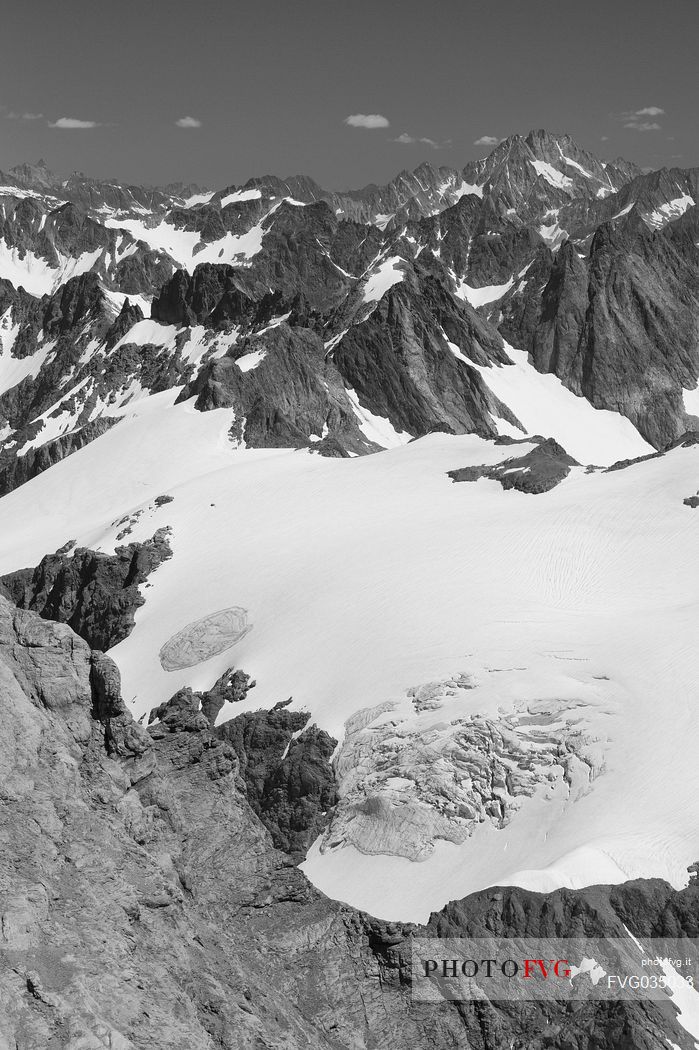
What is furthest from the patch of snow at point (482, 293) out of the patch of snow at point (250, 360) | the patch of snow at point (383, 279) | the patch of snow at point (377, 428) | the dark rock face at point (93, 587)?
the dark rock face at point (93, 587)

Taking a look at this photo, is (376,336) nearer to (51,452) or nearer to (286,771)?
(51,452)

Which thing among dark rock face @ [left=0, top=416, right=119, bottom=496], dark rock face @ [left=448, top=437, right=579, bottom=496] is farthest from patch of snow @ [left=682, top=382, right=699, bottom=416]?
dark rock face @ [left=448, top=437, right=579, bottom=496]

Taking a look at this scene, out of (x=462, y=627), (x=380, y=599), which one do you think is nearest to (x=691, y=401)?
(x=380, y=599)

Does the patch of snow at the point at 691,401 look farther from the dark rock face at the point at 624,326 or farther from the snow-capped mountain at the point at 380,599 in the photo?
the snow-capped mountain at the point at 380,599

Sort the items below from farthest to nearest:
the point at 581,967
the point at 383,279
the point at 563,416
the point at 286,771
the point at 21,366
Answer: the point at 21,366 < the point at 383,279 < the point at 563,416 < the point at 286,771 < the point at 581,967

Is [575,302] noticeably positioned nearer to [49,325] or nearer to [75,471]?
[49,325]
